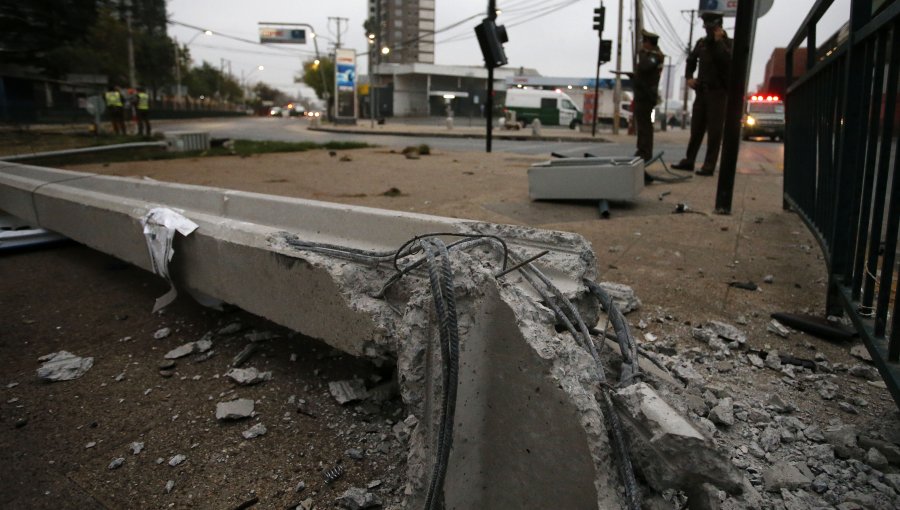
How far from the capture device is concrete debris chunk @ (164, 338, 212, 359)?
2.45 metres

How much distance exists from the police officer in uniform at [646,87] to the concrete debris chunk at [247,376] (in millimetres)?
6797

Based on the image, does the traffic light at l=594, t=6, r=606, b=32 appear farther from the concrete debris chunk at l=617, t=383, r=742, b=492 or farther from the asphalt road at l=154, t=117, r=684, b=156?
the concrete debris chunk at l=617, t=383, r=742, b=492

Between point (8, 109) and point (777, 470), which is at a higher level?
point (8, 109)

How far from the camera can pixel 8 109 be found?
14.3 m

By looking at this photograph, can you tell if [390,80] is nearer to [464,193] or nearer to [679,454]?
[464,193]

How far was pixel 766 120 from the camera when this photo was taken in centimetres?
2200

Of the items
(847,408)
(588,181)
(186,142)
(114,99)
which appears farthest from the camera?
(114,99)

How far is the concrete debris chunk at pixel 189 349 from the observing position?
Answer: 245 cm

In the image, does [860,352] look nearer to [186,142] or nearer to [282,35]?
[186,142]

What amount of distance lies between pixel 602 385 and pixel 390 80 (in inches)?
2924

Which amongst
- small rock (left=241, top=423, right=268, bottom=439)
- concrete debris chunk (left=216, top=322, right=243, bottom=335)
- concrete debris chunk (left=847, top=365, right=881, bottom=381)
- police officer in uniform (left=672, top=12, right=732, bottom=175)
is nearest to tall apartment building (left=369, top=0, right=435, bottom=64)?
police officer in uniform (left=672, top=12, right=732, bottom=175)

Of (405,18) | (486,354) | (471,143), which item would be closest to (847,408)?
(486,354)

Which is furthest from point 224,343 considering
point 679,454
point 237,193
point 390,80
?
point 390,80

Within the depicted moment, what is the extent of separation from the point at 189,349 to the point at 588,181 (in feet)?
12.2
